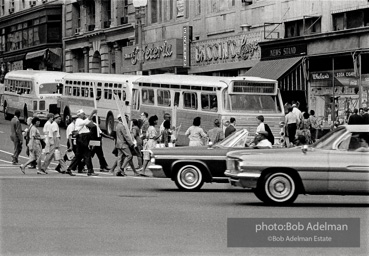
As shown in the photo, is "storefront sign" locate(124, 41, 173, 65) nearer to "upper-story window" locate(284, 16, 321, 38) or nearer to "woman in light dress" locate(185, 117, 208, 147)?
"upper-story window" locate(284, 16, 321, 38)

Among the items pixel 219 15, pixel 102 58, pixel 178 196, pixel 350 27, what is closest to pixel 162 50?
pixel 219 15

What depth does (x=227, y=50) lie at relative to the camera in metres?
47.3

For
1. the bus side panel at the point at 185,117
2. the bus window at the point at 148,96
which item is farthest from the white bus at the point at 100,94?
the bus side panel at the point at 185,117

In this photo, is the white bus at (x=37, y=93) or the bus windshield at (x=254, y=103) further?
the white bus at (x=37, y=93)

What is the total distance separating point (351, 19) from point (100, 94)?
1192 centimetres

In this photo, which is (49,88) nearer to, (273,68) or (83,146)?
(273,68)

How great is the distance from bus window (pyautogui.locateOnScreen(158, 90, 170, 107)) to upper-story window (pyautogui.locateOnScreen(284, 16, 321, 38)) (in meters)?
6.99

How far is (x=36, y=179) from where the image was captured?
24609 millimetres

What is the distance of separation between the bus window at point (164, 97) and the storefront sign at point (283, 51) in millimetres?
6443

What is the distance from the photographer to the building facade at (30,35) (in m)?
73.2

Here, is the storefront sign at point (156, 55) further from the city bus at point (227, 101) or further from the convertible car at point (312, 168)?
the convertible car at point (312, 168)

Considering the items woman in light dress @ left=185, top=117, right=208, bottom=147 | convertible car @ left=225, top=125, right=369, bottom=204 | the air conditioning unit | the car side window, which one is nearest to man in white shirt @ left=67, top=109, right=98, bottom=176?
woman in light dress @ left=185, top=117, right=208, bottom=147

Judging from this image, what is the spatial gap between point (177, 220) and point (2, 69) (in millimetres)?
71365

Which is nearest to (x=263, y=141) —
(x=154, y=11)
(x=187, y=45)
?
(x=187, y=45)
